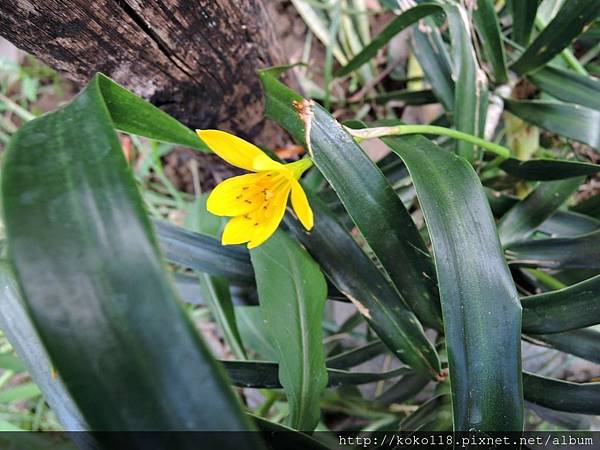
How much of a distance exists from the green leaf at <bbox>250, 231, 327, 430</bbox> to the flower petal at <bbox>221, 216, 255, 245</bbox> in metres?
0.10

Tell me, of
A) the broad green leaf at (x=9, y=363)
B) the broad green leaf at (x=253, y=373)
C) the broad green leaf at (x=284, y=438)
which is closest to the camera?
the broad green leaf at (x=284, y=438)

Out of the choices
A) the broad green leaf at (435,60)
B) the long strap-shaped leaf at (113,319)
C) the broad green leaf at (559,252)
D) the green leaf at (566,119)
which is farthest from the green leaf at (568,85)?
the long strap-shaped leaf at (113,319)

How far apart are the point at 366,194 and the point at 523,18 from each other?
18.0 inches

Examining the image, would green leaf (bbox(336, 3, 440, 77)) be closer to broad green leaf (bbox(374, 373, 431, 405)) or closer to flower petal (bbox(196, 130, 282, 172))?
flower petal (bbox(196, 130, 282, 172))

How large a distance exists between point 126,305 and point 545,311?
1.52 feet

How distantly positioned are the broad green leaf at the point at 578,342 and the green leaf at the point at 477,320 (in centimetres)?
20

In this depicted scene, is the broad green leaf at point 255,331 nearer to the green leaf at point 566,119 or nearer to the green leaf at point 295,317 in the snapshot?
the green leaf at point 295,317

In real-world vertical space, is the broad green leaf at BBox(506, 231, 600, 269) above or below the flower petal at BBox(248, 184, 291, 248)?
below

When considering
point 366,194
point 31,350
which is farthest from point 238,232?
point 31,350

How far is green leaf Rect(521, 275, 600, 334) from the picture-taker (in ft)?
1.62

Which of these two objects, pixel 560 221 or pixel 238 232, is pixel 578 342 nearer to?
pixel 560 221

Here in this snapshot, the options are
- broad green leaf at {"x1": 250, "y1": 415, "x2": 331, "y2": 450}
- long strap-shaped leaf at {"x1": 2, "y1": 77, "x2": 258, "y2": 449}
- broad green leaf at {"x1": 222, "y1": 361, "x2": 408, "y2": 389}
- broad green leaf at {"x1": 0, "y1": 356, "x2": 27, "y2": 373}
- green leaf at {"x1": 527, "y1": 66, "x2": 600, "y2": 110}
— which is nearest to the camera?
long strap-shaped leaf at {"x1": 2, "y1": 77, "x2": 258, "y2": 449}

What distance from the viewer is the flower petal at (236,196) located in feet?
→ 1.66

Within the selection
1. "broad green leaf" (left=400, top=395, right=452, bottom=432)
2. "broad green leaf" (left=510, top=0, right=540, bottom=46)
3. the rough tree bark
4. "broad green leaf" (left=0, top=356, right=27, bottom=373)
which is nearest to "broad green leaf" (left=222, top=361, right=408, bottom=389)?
"broad green leaf" (left=400, top=395, right=452, bottom=432)
